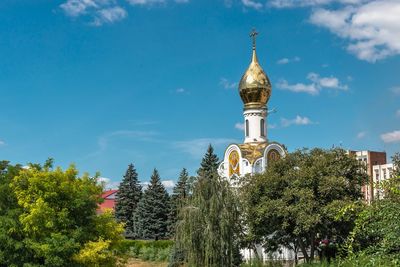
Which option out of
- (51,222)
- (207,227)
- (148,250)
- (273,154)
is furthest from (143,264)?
(51,222)

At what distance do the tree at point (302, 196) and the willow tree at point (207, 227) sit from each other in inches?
114

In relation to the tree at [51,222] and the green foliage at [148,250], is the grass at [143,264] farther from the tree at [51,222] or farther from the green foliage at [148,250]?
the tree at [51,222]

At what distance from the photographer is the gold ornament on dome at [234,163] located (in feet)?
135

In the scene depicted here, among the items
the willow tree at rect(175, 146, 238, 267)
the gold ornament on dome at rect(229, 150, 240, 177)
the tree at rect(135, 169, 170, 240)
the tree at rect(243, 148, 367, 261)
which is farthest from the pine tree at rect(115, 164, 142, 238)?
the willow tree at rect(175, 146, 238, 267)

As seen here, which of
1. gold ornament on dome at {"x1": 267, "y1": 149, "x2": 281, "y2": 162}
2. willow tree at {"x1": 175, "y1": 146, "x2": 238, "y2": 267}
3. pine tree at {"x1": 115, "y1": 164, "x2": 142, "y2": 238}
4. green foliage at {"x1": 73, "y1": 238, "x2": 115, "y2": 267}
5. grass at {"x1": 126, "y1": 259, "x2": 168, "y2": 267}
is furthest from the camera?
pine tree at {"x1": 115, "y1": 164, "x2": 142, "y2": 238}

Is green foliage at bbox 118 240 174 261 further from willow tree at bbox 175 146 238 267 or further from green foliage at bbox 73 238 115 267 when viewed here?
green foliage at bbox 73 238 115 267

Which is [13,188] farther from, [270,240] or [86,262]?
[270,240]

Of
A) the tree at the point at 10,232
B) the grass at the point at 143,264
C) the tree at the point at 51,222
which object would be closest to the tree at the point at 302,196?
the tree at the point at 51,222

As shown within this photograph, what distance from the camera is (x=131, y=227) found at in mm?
55969

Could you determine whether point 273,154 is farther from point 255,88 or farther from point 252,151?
point 255,88

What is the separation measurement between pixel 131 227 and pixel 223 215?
112 ft

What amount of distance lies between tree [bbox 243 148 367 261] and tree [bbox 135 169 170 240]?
23667mm

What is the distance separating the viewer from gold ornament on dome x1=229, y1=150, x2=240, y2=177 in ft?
135

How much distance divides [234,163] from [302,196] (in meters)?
16.5
